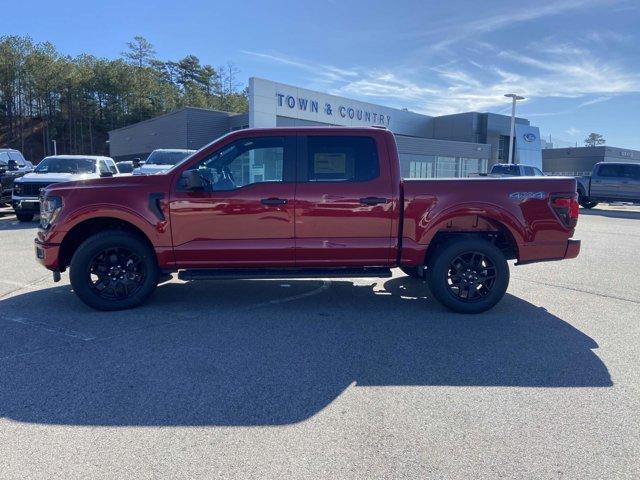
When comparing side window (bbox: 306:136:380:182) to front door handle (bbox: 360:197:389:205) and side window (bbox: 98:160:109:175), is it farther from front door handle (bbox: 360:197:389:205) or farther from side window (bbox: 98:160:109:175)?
side window (bbox: 98:160:109:175)

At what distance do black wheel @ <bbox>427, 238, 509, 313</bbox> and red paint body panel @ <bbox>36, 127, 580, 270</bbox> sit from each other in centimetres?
26

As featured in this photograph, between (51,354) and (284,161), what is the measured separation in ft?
9.83

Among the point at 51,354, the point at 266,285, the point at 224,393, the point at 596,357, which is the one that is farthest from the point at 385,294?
the point at 51,354

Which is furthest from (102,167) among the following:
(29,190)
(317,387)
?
(317,387)

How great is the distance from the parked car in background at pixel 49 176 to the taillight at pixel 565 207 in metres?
10.9

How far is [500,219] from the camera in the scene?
215 inches

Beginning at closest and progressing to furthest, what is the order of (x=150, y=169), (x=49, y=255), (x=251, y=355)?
(x=251, y=355), (x=49, y=255), (x=150, y=169)

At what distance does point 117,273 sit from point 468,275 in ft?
13.2

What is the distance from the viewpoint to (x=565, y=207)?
555 cm

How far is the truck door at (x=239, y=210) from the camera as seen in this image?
5.30 metres

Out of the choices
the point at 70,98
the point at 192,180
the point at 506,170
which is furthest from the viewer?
the point at 70,98

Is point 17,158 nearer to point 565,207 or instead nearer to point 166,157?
point 166,157

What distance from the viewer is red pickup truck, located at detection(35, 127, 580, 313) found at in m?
5.32

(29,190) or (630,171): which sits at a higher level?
(630,171)
